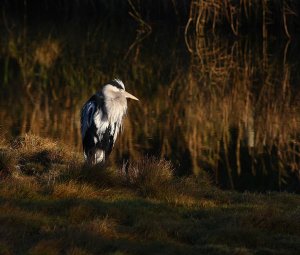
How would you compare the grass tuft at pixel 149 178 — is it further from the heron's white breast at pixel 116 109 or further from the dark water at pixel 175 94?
the dark water at pixel 175 94

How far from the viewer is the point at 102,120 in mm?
10109

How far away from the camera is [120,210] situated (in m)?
7.41

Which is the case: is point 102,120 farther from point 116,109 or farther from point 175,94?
point 175,94

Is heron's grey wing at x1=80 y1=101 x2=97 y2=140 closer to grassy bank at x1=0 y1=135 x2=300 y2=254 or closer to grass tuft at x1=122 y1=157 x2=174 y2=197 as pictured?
grassy bank at x1=0 y1=135 x2=300 y2=254

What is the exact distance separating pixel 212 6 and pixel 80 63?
6.86 m

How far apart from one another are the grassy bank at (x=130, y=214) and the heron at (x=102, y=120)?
502 millimetres

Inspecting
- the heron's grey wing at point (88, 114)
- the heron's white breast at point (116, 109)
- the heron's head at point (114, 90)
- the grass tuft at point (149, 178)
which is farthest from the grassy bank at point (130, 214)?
the heron's head at point (114, 90)

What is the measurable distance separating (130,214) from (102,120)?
2948 millimetres

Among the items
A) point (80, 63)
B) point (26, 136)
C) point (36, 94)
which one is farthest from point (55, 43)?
point (26, 136)

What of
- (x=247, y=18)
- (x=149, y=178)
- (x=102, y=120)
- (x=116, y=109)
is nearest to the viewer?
(x=149, y=178)

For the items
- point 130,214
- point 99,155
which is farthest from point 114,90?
point 130,214

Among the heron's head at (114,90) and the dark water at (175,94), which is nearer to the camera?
the heron's head at (114,90)

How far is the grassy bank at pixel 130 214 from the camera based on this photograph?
20.6 ft

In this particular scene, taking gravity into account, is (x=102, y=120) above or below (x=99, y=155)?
above
